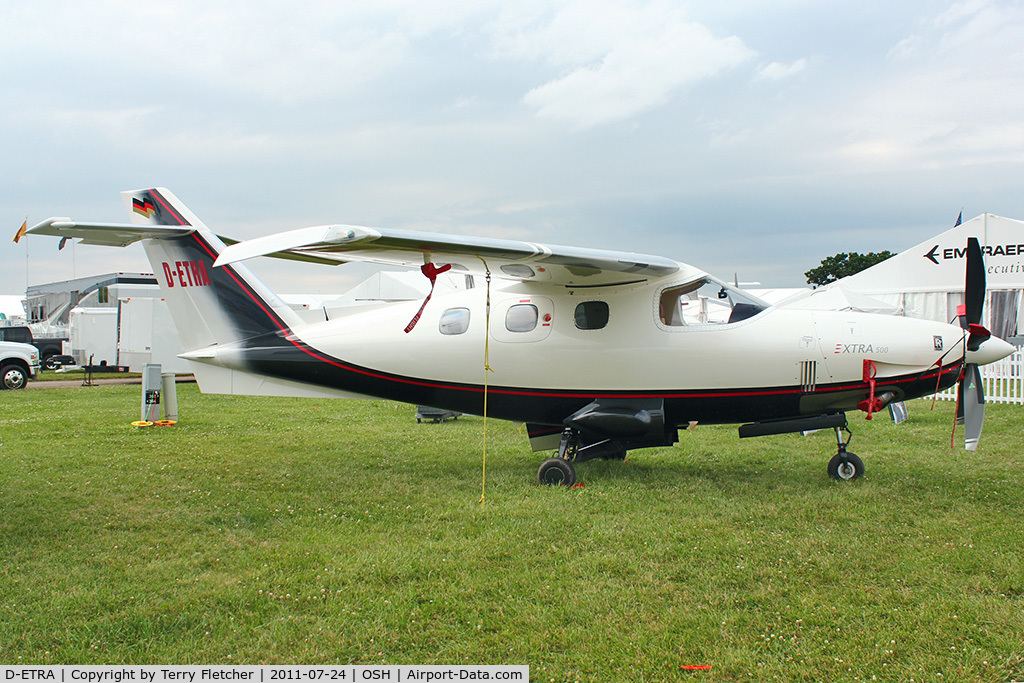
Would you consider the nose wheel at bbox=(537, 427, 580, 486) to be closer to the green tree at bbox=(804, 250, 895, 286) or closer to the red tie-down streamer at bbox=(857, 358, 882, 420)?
the red tie-down streamer at bbox=(857, 358, 882, 420)

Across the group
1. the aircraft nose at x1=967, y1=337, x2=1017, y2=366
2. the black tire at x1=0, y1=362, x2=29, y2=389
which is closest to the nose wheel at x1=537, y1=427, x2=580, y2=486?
the aircraft nose at x1=967, y1=337, x2=1017, y2=366

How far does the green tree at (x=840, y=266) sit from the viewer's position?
57594 mm

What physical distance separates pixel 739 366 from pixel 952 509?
2.31 m

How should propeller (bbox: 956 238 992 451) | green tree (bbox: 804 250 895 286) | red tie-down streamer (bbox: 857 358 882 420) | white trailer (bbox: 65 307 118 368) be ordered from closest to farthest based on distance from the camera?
propeller (bbox: 956 238 992 451) < red tie-down streamer (bbox: 857 358 882 420) < white trailer (bbox: 65 307 118 368) < green tree (bbox: 804 250 895 286)

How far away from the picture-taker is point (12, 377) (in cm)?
2086

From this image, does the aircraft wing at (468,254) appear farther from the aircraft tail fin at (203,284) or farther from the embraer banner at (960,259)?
the embraer banner at (960,259)

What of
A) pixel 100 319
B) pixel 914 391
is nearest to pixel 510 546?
pixel 914 391

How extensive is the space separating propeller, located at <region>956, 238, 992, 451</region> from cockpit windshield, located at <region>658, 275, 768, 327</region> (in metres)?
1.98

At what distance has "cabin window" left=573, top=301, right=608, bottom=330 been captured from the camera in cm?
776

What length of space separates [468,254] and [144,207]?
5.18 m

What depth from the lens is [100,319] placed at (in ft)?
81.5

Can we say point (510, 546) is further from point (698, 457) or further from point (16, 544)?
point (698, 457)

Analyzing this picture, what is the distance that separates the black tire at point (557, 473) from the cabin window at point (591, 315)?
1538 mm

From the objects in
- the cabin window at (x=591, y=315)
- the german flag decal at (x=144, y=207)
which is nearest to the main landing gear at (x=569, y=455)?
the cabin window at (x=591, y=315)
